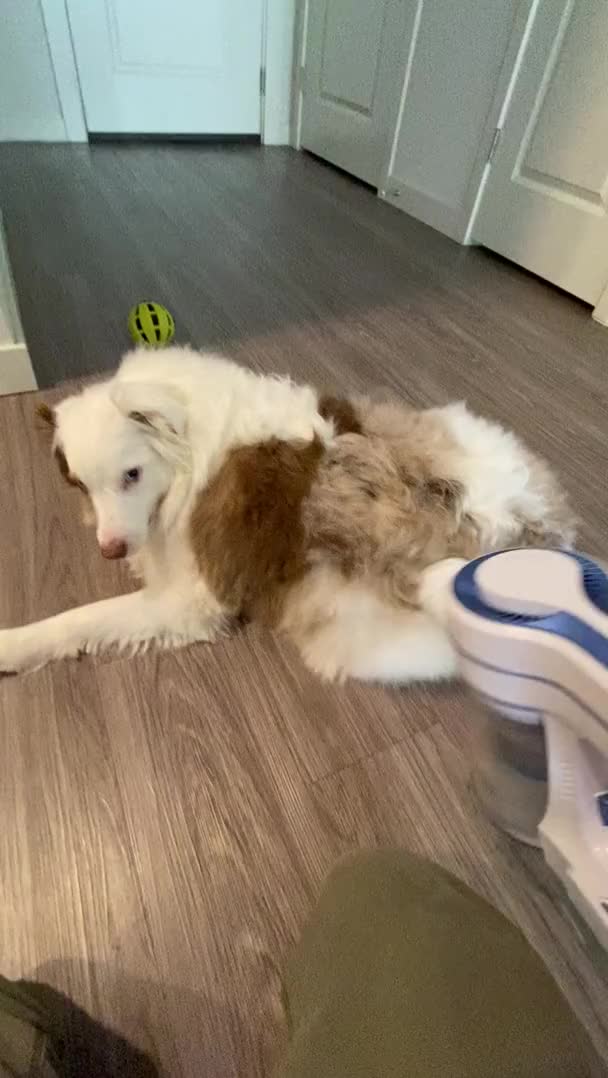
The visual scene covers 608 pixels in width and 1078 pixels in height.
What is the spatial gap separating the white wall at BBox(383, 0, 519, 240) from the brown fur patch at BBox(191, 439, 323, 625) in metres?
2.46

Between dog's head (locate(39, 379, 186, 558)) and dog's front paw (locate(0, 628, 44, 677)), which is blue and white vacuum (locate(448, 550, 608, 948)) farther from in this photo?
dog's front paw (locate(0, 628, 44, 677))

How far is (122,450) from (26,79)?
3.81 metres

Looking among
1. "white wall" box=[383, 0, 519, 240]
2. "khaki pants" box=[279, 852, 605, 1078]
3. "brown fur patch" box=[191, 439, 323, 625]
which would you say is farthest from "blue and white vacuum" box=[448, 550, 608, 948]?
"white wall" box=[383, 0, 519, 240]

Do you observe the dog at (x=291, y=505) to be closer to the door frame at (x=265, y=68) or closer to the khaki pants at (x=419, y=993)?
the khaki pants at (x=419, y=993)

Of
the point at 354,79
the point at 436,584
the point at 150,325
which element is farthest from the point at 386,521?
the point at 354,79

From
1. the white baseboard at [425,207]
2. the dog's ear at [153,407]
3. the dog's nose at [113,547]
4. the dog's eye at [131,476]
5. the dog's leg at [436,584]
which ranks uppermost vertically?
the dog's ear at [153,407]

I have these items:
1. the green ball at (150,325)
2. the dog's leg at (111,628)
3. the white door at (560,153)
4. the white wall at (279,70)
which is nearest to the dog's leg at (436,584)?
the dog's leg at (111,628)

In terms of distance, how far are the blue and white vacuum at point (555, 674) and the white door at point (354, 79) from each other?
3496 mm

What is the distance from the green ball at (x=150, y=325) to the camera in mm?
2105

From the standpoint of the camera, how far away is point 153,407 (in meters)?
1.14

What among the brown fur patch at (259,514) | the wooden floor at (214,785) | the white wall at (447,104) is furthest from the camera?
the white wall at (447,104)

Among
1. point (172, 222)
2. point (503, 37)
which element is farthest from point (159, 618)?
point (503, 37)

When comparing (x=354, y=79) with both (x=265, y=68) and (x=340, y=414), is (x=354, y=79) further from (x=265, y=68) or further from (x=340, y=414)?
(x=340, y=414)

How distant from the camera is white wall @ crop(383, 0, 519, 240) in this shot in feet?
9.10
